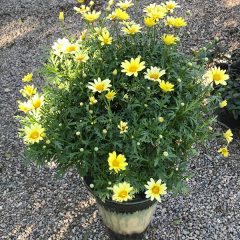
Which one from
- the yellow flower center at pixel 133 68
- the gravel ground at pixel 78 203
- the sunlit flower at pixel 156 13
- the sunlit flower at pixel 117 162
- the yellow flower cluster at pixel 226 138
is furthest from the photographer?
the gravel ground at pixel 78 203

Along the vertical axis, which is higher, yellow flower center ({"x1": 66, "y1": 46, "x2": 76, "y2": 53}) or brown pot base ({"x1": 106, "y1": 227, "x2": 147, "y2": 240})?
yellow flower center ({"x1": 66, "y1": 46, "x2": 76, "y2": 53})

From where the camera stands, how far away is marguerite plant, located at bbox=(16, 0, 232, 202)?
2.03 meters

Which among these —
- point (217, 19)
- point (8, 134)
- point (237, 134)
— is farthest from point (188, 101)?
point (217, 19)

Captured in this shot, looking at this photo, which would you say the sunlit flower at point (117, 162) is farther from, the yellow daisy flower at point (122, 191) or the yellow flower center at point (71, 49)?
the yellow flower center at point (71, 49)

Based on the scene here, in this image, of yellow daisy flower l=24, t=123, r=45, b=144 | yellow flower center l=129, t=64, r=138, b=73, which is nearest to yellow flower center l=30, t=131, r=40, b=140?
yellow daisy flower l=24, t=123, r=45, b=144

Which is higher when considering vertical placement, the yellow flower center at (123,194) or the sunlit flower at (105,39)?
the sunlit flower at (105,39)

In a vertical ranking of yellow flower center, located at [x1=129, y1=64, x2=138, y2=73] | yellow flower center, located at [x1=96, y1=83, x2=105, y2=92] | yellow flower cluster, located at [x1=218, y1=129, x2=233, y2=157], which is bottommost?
yellow flower cluster, located at [x1=218, y1=129, x2=233, y2=157]

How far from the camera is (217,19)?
4.71 m

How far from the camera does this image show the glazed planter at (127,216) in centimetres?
230

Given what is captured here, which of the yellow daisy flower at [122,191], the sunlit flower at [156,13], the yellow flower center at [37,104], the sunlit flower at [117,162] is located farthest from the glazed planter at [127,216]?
the sunlit flower at [156,13]

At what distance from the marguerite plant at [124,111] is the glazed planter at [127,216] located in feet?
0.58

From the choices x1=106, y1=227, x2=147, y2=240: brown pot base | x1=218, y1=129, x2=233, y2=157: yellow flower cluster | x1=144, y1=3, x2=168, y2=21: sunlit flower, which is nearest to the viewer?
x1=144, y1=3, x2=168, y2=21: sunlit flower

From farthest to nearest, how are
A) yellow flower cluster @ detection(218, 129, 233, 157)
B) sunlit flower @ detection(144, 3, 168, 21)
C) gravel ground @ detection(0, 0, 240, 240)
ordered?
1. gravel ground @ detection(0, 0, 240, 240)
2. yellow flower cluster @ detection(218, 129, 233, 157)
3. sunlit flower @ detection(144, 3, 168, 21)

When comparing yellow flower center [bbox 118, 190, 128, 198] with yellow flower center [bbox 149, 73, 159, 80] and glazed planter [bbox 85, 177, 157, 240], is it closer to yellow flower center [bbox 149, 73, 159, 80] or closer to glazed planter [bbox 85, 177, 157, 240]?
glazed planter [bbox 85, 177, 157, 240]
